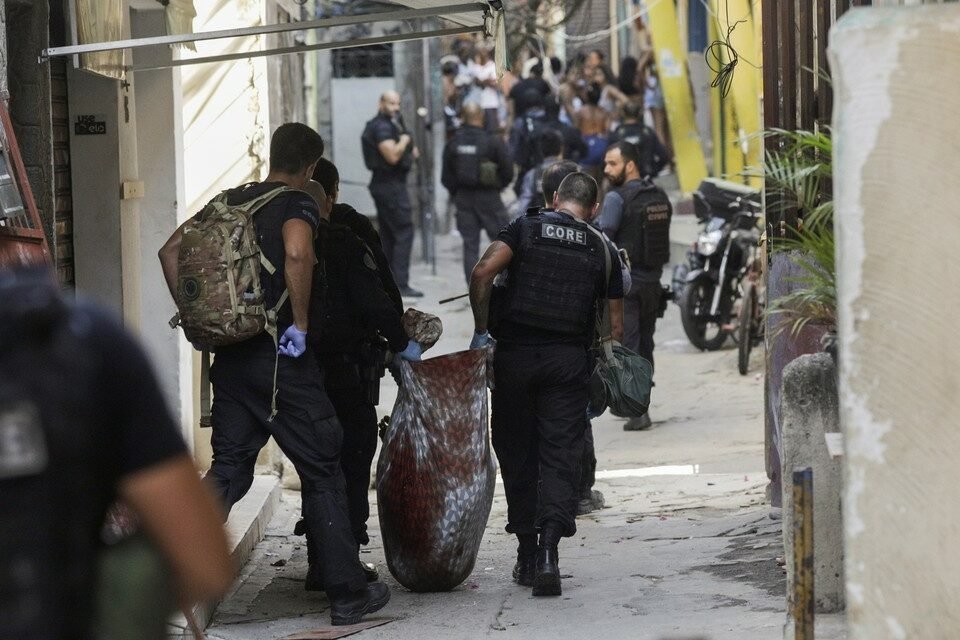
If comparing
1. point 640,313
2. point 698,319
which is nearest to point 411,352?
point 640,313

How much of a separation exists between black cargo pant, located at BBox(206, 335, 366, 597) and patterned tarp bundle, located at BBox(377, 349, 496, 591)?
1.72ft

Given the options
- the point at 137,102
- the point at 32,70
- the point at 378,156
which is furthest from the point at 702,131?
the point at 32,70


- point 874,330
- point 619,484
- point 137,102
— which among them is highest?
point 137,102

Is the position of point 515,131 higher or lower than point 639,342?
higher

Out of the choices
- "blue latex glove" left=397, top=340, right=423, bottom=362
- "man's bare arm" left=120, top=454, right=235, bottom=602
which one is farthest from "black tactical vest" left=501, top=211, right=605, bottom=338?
"man's bare arm" left=120, top=454, right=235, bottom=602

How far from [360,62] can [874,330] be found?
16.5m

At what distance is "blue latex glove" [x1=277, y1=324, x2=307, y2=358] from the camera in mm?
5773

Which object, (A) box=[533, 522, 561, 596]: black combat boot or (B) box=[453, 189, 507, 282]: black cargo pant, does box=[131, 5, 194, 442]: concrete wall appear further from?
(B) box=[453, 189, 507, 282]: black cargo pant

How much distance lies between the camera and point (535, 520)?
6.64 meters

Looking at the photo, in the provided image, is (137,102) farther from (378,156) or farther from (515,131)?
(515,131)

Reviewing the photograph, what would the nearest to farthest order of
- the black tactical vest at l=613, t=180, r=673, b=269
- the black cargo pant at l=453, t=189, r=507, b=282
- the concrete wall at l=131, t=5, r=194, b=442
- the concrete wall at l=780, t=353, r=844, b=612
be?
the concrete wall at l=780, t=353, r=844, b=612 < the concrete wall at l=131, t=5, r=194, b=442 < the black tactical vest at l=613, t=180, r=673, b=269 < the black cargo pant at l=453, t=189, r=507, b=282

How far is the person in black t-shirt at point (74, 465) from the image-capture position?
2.30 metres

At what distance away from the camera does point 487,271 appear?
21.4 ft

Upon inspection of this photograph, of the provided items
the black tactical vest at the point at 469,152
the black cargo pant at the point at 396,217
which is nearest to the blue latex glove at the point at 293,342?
the black tactical vest at the point at 469,152
